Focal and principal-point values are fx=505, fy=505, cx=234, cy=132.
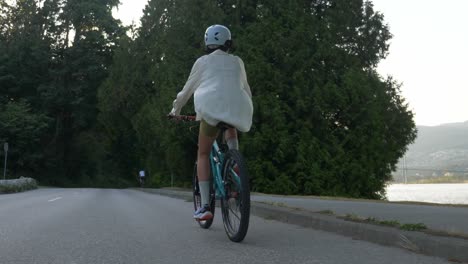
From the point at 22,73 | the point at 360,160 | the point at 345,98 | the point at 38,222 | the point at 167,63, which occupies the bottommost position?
the point at 38,222

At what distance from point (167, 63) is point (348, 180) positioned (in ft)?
32.4

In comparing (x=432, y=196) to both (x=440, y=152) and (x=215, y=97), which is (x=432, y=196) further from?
(x=440, y=152)

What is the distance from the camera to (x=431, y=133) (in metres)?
159

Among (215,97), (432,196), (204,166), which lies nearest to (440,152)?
(432,196)

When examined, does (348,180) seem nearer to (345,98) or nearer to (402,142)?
(345,98)

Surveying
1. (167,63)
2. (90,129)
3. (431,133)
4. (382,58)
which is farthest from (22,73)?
(431,133)

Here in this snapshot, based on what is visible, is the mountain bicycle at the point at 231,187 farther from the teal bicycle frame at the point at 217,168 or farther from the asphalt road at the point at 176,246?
the asphalt road at the point at 176,246

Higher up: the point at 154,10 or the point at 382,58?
the point at 154,10

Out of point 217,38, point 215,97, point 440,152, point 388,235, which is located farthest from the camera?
point 440,152

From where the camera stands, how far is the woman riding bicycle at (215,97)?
4.72 meters

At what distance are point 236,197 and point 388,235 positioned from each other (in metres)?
1.36

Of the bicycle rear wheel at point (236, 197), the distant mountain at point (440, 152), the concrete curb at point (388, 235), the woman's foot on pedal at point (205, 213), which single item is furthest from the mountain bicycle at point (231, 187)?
the distant mountain at point (440, 152)

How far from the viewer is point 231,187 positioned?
4.77 metres

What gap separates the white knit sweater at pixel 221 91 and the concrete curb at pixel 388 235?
→ 1.43m
